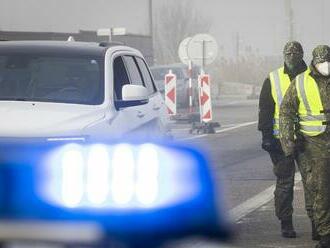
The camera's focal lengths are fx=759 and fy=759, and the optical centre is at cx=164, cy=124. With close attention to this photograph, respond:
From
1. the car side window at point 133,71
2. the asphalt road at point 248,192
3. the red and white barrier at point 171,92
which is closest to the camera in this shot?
the asphalt road at point 248,192

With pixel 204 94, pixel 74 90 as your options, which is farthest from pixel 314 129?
pixel 204 94

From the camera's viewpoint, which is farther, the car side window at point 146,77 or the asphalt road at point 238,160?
the asphalt road at point 238,160

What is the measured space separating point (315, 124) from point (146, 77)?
2.25 metres

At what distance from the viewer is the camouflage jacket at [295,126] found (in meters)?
6.16

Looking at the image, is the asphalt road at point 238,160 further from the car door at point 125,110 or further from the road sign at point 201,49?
the road sign at point 201,49

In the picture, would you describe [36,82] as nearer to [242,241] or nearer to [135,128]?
[135,128]

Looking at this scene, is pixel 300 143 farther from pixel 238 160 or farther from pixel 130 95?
pixel 238 160

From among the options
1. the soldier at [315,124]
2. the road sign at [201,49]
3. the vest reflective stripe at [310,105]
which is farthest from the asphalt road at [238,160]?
the road sign at [201,49]

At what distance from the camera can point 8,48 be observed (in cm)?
665

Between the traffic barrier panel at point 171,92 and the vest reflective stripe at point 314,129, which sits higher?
the vest reflective stripe at point 314,129

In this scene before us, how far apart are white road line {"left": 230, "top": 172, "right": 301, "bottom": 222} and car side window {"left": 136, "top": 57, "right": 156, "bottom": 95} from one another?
1515 millimetres

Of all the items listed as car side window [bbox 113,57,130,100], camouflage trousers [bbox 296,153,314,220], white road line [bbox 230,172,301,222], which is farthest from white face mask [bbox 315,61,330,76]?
white road line [bbox 230,172,301,222]

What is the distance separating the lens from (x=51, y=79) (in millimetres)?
6316

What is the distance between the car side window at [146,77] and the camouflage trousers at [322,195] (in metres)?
2.22
